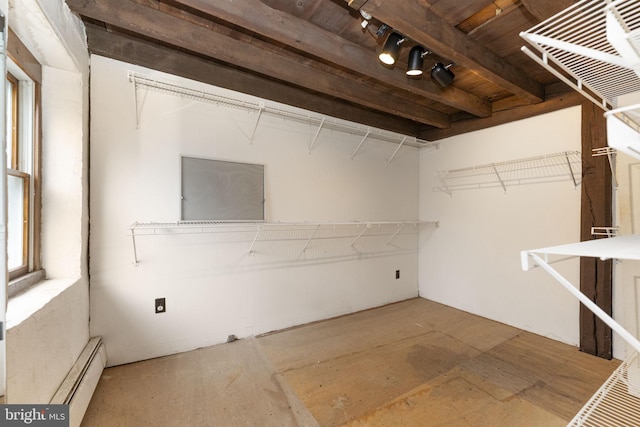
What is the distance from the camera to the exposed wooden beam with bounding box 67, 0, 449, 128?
1.61 meters

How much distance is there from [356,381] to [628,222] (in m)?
2.18

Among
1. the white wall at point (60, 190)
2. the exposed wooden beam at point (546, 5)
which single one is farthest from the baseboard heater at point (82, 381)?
the exposed wooden beam at point (546, 5)

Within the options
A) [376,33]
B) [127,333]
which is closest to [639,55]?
[376,33]

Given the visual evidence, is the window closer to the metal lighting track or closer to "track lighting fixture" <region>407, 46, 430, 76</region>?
the metal lighting track

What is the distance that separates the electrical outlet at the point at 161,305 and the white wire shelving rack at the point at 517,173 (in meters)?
3.20

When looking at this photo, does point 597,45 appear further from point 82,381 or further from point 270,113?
point 82,381

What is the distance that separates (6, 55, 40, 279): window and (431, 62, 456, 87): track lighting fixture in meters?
2.63

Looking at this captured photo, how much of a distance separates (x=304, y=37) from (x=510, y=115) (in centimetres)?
230

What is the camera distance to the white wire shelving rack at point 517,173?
2374 millimetres

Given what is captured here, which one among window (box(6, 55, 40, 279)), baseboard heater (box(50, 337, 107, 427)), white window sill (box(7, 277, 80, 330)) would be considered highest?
window (box(6, 55, 40, 279))

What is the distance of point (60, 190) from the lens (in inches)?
63.7

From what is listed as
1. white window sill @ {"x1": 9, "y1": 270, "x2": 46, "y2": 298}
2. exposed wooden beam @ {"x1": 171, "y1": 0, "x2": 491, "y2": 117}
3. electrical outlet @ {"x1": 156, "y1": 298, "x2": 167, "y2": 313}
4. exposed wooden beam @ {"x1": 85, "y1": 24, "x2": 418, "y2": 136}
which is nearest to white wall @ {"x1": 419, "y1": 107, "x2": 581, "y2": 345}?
exposed wooden beam @ {"x1": 171, "y1": 0, "x2": 491, "y2": 117}

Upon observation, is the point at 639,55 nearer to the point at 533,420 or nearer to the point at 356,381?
the point at 533,420

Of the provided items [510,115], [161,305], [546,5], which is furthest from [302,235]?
[510,115]
